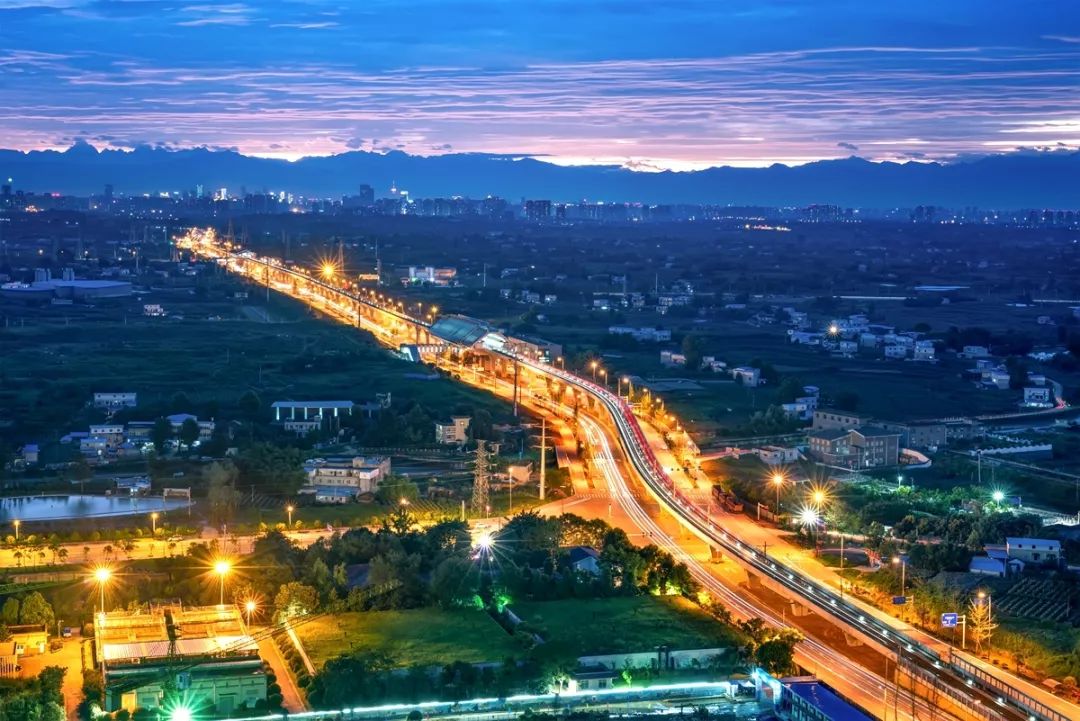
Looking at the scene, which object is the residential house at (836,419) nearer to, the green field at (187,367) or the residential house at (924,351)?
the green field at (187,367)

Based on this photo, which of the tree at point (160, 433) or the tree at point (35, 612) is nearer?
the tree at point (35, 612)

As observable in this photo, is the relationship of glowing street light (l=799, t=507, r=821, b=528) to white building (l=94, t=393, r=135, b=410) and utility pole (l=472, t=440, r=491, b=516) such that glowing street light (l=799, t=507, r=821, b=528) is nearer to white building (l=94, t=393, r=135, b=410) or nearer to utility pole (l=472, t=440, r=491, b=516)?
utility pole (l=472, t=440, r=491, b=516)

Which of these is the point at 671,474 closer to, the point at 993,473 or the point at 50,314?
the point at 993,473

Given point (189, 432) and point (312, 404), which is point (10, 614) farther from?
point (312, 404)

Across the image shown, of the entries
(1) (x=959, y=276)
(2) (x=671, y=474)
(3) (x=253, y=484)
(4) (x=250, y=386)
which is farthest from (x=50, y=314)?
(1) (x=959, y=276)

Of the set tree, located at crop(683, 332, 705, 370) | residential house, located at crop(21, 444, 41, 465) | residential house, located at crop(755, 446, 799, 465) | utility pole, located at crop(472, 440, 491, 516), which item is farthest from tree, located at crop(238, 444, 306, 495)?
tree, located at crop(683, 332, 705, 370)

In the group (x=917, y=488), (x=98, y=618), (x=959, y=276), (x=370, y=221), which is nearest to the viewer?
(x=98, y=618)

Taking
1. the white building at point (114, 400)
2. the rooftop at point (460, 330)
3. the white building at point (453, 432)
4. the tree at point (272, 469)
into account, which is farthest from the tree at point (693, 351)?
the tree at point (272, 469)
